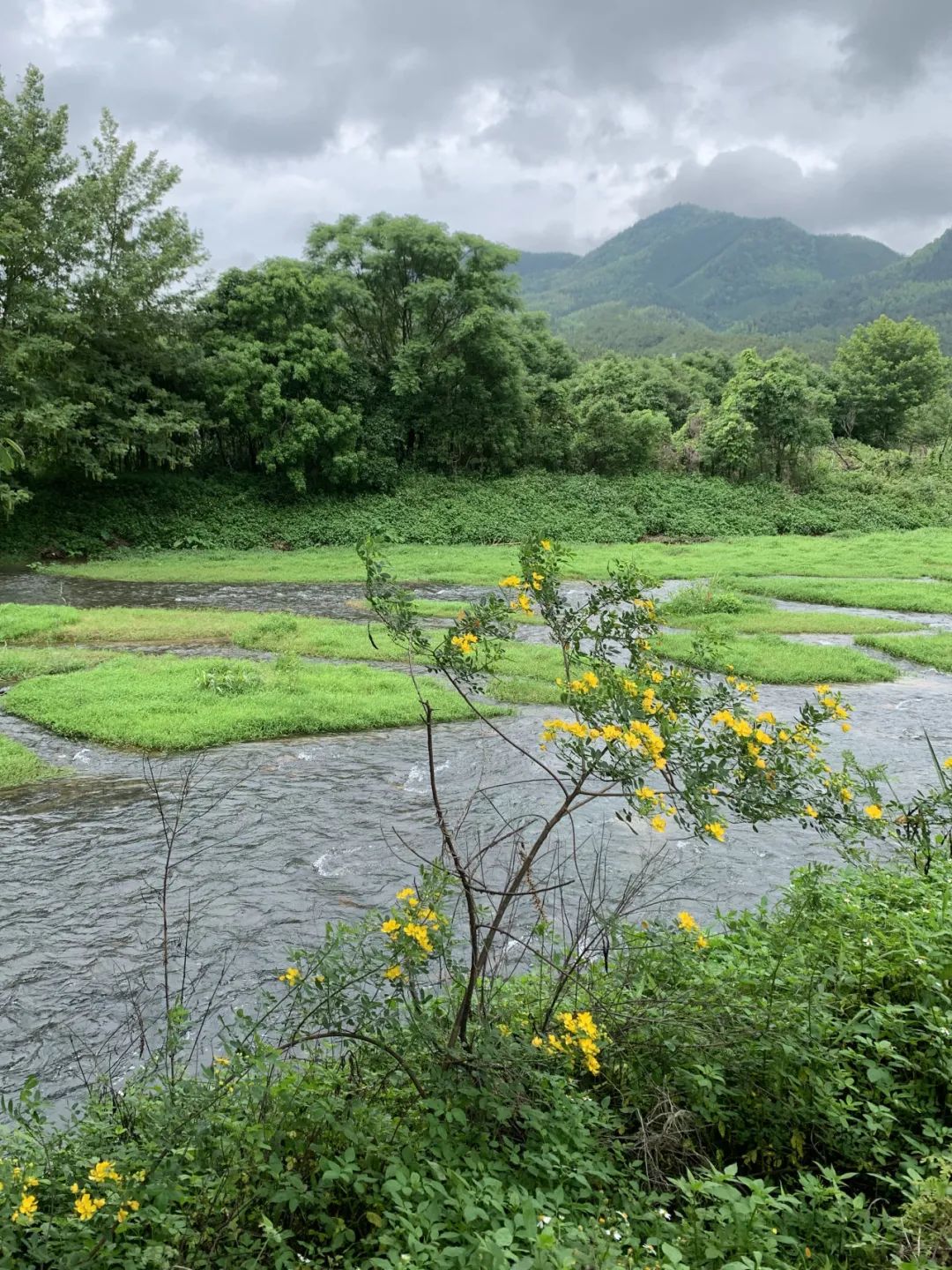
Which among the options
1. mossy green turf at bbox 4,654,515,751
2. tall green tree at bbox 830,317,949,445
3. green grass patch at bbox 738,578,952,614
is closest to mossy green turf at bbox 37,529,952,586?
green grass patch at bbox 738,578,952,614

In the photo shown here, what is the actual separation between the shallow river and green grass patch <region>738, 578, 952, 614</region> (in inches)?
379

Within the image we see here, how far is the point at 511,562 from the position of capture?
27938 millimetres

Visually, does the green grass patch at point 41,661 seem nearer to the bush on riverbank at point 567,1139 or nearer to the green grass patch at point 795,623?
the bush on riverbank at point 567,1139

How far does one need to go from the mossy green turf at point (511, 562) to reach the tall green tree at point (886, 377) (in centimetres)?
2134

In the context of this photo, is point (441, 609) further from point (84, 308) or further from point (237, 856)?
point (84, 308)

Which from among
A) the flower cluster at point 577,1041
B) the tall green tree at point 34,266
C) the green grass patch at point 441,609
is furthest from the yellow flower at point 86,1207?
the tall green tree at point 34,266

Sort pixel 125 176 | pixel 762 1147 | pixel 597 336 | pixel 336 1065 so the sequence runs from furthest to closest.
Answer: pixel 597 336 → pixel 125 176 → pixel 336 1065 → pixel 762 1147

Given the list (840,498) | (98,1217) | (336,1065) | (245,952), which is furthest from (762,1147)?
(840,498)

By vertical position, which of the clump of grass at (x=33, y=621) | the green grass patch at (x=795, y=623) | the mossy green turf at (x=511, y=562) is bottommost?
the green grass patch at (x=795, y=623)

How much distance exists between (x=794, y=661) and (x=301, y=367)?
2378cm

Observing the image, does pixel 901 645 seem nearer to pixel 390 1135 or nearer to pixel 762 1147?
pixel 762 1147

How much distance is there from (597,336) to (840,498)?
Result: 12217 cm

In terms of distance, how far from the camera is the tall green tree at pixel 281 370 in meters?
31.5

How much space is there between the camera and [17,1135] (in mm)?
3660
